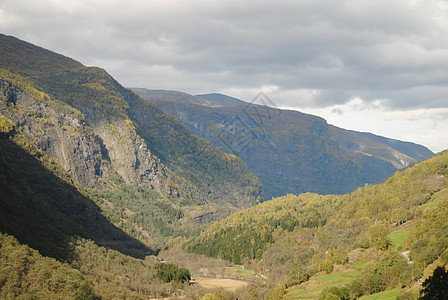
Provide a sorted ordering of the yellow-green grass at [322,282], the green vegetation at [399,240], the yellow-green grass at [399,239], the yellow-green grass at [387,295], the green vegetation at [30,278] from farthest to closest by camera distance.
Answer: the yellow-green grass at [399,239] < the green vegetation at [399,240] < the green vegetation at [30,278] < the yellow-green grass at [322,282] < the yellow-green grass at [387,295]

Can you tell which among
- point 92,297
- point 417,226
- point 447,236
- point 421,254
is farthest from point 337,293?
point 92,297

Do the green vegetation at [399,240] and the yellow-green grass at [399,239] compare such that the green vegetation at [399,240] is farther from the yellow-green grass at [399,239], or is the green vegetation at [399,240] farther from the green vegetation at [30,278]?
the green vegetation at [30,278]

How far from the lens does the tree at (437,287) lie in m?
104

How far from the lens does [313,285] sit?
190m

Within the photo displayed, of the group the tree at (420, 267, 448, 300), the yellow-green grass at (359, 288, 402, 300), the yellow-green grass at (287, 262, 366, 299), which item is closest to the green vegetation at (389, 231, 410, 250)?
the yellow-green grass at (287, 262, 366, 299)

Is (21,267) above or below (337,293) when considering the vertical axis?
below

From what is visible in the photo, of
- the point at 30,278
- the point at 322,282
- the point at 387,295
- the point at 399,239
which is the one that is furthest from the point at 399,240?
the point at 30,278

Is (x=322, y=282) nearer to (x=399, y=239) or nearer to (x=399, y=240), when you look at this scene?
(x=399, y=240)

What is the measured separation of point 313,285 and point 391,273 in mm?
52554

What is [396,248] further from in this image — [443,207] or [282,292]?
[282,292]

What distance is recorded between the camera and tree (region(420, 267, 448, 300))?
341 ft

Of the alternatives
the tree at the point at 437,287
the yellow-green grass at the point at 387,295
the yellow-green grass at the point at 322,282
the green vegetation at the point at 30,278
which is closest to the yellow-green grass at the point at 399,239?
the yellow-green grass at the point at 322,282

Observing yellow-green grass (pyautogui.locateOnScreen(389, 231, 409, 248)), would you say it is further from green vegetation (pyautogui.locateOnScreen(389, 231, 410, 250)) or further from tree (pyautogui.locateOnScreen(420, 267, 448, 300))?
tree (pyautogui.locateOnScreen(420, 267, 448, 300))

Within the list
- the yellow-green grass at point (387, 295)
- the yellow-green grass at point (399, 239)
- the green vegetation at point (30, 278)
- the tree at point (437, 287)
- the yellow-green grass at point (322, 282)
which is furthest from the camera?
the yellow-green grass at point (399, 239)
